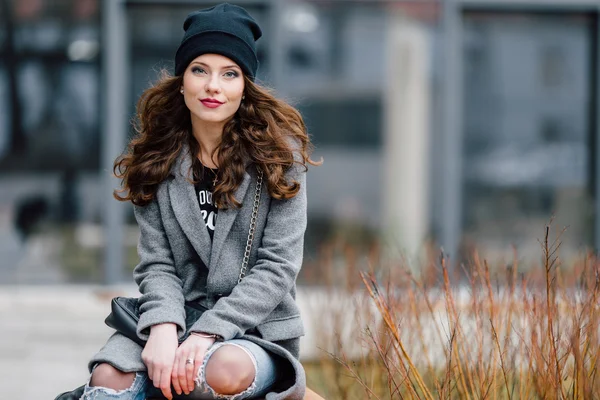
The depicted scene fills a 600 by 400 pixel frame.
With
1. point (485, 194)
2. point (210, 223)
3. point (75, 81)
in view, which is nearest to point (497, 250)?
point (485, 194)

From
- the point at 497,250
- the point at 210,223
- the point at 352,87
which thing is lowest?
the point at 497,250

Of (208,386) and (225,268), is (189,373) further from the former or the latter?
(225,268)

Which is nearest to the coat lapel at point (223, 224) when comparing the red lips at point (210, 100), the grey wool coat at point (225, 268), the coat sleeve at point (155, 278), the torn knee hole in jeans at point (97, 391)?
the grey wool coat at point (225, 268)

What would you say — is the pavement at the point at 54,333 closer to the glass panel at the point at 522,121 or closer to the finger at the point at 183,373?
the finger at the point at 183,373

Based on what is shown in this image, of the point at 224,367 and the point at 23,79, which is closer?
the point at 224,367

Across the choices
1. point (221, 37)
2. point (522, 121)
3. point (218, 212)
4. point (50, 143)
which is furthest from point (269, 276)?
point (522, 121)

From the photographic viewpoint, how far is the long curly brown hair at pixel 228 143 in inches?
113

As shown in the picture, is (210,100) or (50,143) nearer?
(210,100)

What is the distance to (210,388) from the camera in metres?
2.61

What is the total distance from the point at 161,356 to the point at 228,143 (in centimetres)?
73

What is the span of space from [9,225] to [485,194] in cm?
396

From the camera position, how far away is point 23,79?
7.60 metres

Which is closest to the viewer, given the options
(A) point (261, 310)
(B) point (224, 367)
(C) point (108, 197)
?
(B) point (224, 367)

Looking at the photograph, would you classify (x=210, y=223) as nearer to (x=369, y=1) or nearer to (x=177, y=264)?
(x=177, y=264)
